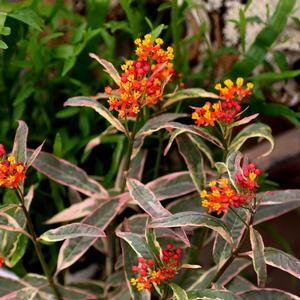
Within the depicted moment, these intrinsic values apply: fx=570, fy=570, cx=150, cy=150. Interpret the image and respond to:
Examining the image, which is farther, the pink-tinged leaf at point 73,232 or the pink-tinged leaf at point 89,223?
the pink-tinged leaf at point 89,223

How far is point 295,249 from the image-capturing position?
1617 millimetres

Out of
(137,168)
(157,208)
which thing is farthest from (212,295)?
(137,168)

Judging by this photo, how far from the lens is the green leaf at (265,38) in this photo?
1022mm

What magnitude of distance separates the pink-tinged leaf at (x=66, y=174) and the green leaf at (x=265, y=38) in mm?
347

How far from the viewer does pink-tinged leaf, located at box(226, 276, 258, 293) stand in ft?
2.89

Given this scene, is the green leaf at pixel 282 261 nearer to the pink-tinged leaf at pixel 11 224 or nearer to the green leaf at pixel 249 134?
the green leaf at pixel 249 134

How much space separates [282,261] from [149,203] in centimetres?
19

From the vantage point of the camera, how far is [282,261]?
712mm

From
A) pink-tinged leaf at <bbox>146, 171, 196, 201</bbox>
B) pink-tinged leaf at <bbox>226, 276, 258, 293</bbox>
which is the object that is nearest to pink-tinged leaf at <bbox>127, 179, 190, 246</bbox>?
pink-tinged leaf at <bbox>146, 171, 196, 201</bbox>

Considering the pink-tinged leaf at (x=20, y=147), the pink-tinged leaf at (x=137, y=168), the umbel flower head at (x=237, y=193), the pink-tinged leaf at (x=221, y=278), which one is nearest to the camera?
the umbel flower head at (x=237, y=193)

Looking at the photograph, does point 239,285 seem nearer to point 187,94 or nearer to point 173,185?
point 173,185

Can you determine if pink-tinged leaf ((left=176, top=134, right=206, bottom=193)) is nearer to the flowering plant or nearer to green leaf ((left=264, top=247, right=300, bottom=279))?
the flowering plant

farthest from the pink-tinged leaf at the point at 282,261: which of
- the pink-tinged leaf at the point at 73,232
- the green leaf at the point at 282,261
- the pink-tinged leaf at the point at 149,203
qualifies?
the pink-tinged leaf at the point at 73,232

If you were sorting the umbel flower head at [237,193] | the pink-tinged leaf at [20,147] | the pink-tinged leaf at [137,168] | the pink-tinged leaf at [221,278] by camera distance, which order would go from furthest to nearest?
the pink-tinged leaf at [137,168]
the pink-tinged leaf at [221,278]
the pink-tinged leaf at [20,147]
the umbel flower head at [237,193]
